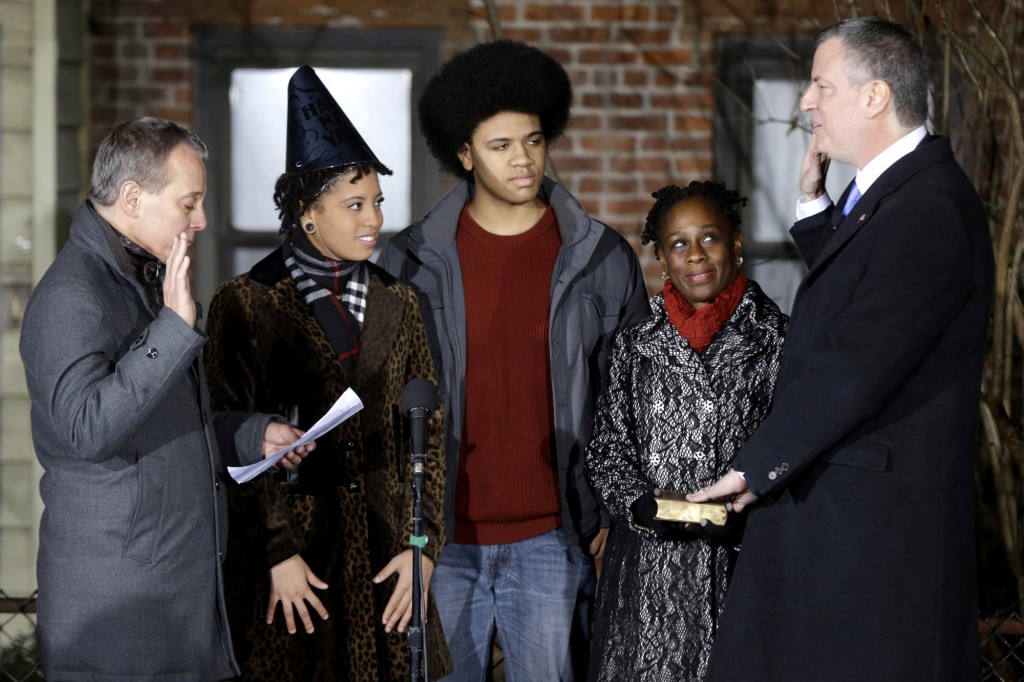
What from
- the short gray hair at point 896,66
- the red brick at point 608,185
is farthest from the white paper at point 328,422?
the red brick at point 608,185

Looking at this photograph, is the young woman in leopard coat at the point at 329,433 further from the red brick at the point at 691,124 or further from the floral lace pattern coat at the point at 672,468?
the red brick at the point at 691,124

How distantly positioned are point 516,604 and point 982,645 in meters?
1.82

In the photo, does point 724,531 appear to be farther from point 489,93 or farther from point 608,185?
point 608,185

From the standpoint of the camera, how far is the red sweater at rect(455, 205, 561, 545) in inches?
138

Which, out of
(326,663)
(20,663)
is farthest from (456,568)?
(20,663)

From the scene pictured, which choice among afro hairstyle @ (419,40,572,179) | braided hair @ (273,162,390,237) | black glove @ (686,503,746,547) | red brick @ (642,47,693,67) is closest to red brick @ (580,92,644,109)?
red brick @ (642,47,693,67)

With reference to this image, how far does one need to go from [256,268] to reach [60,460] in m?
0.80

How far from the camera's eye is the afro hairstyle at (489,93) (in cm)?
371

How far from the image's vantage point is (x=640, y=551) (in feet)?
10.3

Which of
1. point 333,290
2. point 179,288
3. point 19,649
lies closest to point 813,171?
point 333,290

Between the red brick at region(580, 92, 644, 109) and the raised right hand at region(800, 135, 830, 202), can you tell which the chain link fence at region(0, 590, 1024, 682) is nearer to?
the raised right hand at region(800, 135, 830, 202)

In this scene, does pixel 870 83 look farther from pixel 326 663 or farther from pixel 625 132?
pixel 625 132

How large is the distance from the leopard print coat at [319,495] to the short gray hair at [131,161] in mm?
484

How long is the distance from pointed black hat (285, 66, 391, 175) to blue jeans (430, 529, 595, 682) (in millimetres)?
1066
